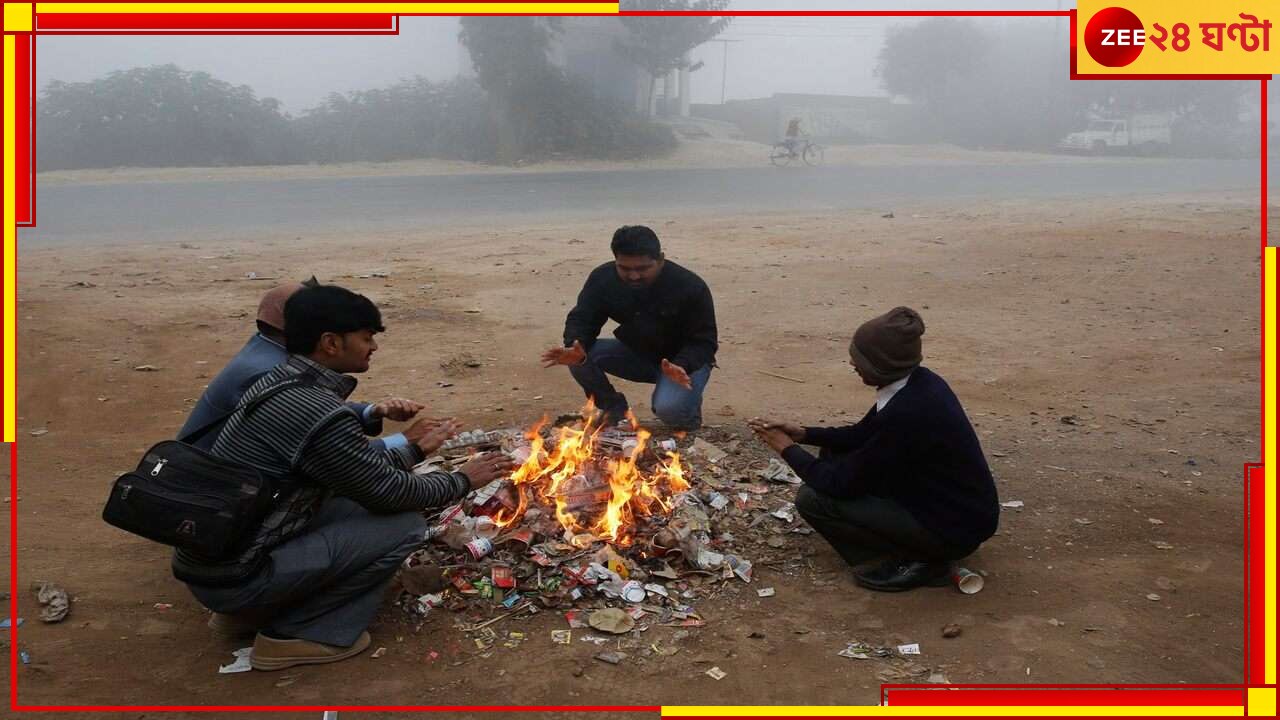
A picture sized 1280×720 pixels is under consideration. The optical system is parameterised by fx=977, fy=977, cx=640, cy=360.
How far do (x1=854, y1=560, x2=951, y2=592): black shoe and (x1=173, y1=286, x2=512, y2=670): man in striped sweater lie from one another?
1757 millimetres

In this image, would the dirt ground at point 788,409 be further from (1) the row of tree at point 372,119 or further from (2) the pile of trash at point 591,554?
(1) the row of tree at point 372,119

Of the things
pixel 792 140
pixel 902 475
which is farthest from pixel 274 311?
pixel 792 140

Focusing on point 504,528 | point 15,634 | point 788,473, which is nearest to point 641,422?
point 788,473

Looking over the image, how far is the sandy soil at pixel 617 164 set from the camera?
23.4m

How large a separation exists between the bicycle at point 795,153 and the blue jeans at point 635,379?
22763mm

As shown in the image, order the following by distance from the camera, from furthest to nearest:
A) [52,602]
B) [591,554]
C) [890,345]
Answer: [591,554] → [52,602] → [890,345]

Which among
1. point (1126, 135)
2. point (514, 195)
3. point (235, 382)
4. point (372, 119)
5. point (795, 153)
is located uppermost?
point (1126, 135)

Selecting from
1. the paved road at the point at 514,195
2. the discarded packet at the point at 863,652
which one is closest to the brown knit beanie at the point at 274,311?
the discarded packet at the point at 863,652

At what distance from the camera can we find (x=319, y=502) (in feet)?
12.0

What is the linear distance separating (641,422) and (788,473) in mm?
1366

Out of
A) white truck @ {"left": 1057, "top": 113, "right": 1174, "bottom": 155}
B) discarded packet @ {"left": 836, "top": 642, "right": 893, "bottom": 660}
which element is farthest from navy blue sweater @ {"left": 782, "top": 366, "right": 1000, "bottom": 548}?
white truck @ {"left": 1057, "top": 113, "right": 1174, "bottom": 155}

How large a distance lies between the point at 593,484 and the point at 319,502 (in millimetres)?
1504

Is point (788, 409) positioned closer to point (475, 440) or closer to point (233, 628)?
point (475, 440)

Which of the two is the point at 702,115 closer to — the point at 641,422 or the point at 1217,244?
the point at 1217,244
